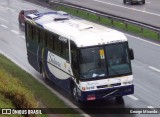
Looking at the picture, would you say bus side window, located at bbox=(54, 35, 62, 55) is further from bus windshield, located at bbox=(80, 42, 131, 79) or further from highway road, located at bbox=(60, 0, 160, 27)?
highway road, located at bbox=(60, 0, 160, 27)

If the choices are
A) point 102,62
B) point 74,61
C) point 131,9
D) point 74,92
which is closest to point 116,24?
point 131,9

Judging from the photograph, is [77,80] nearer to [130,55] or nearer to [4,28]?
[130,55]

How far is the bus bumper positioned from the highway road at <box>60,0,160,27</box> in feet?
69.3

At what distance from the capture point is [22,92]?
12930mm

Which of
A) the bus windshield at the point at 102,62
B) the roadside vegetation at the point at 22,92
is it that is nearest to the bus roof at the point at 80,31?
the bus windshield at the point at 102,62

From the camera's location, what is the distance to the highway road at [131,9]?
133 feet

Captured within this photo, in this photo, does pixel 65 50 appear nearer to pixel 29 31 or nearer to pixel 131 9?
pixel 29 31

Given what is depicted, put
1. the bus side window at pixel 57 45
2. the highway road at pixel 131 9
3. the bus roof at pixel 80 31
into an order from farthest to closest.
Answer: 1. the highway road at pixel 131 9
2. the bus side window at pixel 57 45
3. the bus roof at pixel 80 31

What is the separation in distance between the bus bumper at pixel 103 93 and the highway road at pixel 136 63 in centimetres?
65

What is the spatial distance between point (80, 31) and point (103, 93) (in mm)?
2781

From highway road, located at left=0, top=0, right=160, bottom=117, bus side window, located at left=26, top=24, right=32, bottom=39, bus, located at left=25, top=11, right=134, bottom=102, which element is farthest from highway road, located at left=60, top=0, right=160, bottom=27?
bus, located at left=25, top=11, right=134, bottom=102

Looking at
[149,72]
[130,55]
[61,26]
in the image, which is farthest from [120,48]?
[149,72]

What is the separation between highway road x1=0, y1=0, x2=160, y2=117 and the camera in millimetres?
17978

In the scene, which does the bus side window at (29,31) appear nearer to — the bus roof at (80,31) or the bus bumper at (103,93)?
the bus roof at (80,31)
